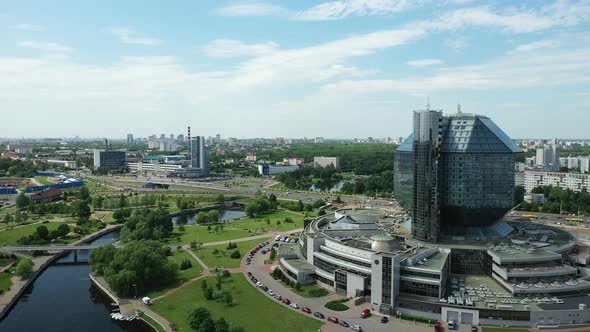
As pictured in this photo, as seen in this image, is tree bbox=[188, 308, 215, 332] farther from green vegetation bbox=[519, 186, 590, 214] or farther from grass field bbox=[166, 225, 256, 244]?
green vegetation bbox=[519, 186, 590, 214]

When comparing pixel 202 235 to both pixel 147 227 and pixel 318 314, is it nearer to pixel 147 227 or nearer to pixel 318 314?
pixel 147 227

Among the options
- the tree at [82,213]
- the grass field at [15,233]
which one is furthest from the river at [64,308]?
the tree at [82,213]

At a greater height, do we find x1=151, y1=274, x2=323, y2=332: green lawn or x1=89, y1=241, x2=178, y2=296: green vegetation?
x1=89, y1=241, x2=178, y2=296: green vegetation

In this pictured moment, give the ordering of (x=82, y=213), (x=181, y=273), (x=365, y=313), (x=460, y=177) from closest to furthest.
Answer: (x=365, y=313) < (x=460, y=177) < (x=181, y=273) < (x=82, y=213)

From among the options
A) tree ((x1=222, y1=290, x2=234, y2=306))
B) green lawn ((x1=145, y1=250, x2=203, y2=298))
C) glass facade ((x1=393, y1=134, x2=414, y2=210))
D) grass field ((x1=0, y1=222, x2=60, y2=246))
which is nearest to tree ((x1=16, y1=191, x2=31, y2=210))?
grass field ((x1=0, y1=222, x2=60, y2=246))

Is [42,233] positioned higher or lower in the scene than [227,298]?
higher

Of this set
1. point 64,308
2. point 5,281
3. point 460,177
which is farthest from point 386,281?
point 5,281

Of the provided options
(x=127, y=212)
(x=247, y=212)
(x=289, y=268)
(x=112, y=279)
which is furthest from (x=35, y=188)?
(x=289, y=268)
